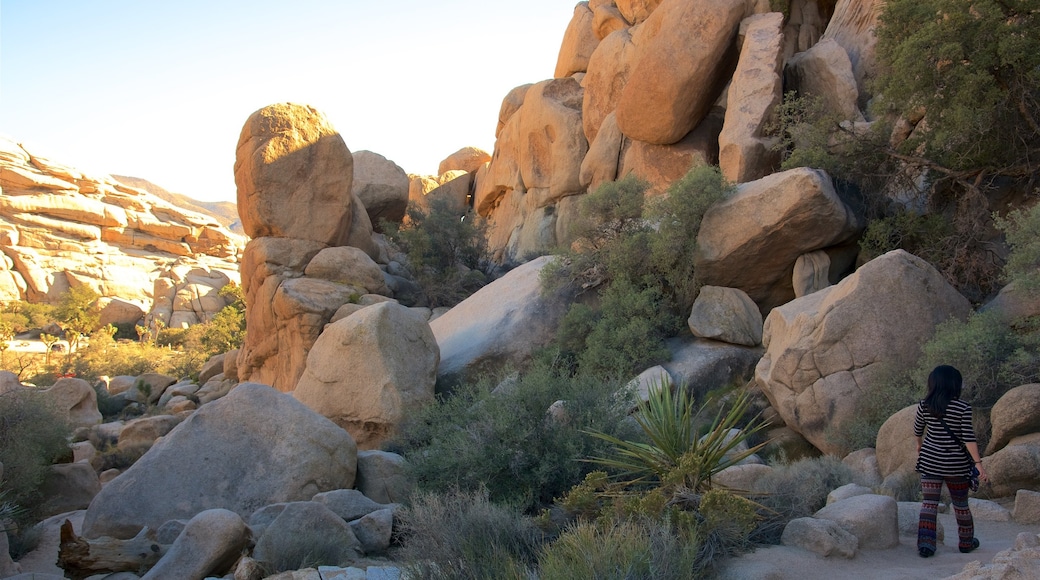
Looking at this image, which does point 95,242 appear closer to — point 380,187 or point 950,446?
point 380,187

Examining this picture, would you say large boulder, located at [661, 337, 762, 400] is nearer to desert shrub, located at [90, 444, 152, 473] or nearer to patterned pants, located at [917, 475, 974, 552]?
patterned pants, located at [917, 475, 974, 552]

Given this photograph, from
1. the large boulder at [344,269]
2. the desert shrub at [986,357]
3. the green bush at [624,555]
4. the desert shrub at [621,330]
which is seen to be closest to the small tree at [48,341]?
the large boulder at [344,269]

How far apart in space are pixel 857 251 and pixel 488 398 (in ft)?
29.7

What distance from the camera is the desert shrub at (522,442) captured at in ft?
26.6

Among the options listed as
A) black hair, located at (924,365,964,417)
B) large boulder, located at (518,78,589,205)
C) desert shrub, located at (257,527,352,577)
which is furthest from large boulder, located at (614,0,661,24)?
desert shrub, located at (257,527,352,577)

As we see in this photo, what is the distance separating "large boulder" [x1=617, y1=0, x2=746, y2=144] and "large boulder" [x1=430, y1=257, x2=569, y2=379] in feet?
18.8

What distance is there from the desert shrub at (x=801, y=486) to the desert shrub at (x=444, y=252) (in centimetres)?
1443

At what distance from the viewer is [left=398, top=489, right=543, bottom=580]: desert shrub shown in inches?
217

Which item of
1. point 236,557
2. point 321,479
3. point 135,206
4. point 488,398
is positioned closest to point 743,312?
point 488,398

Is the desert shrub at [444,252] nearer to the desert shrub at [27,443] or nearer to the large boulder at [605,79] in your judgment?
the large boulder at [605,79]

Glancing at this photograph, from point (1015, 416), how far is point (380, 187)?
22031 mm

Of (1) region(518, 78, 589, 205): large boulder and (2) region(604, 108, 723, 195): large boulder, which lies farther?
(1) region(518, 78, 589, 205): large boulder

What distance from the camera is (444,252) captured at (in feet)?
77.0

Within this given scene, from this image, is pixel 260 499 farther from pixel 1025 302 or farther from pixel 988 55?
pixel 988 55
